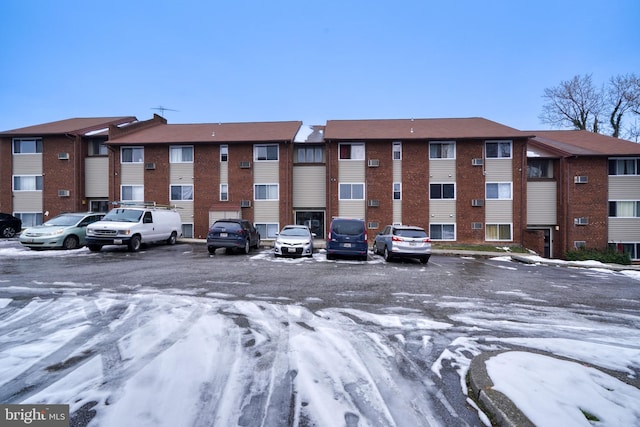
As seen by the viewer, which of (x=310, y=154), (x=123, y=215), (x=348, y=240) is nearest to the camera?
(x=348, y=240)

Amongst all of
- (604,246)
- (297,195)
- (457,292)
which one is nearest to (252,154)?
(297,195)

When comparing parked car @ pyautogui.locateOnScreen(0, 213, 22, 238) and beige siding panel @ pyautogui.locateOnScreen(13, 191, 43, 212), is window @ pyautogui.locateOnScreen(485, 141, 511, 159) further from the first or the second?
beige siding panel @ pyautogui.locateOnScreen(13, 191, 43, 212)

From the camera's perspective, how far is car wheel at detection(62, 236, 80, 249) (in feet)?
50.0

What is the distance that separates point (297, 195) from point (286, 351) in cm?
2145

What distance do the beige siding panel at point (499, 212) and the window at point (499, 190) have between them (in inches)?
13.9

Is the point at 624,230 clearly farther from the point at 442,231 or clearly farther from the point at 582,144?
the point at 442,231

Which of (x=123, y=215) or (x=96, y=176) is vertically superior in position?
(x=96, y=176)

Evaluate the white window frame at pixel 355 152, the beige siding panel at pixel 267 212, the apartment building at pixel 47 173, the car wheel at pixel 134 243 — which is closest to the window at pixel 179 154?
the apartment building at pixel 47 173

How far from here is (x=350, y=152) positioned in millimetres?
24188

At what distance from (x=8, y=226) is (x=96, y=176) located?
22.1 feet

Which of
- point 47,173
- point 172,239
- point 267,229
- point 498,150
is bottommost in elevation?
point 172,239

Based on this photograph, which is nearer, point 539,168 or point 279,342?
point 279,342

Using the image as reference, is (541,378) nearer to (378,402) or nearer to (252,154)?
(378,402)

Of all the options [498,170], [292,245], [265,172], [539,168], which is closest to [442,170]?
[498,170]
